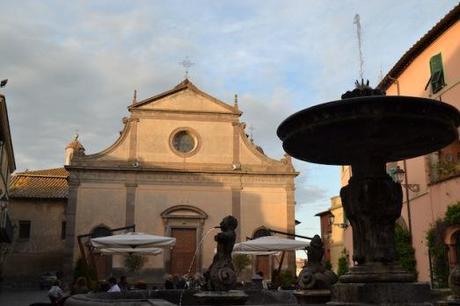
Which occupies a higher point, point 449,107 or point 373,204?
point 449,107

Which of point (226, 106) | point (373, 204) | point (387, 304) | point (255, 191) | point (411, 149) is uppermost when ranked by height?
→ point (226, 106)

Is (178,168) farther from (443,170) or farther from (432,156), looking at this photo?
(443,170)

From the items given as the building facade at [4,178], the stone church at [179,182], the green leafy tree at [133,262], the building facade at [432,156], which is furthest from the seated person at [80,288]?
the stone church at [179,182]

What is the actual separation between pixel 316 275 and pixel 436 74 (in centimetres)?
1255

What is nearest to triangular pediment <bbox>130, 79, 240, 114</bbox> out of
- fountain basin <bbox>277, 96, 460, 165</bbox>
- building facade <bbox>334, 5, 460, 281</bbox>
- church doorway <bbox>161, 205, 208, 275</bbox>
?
church doorway <bbox>161, 205, 208, 275</bbox>

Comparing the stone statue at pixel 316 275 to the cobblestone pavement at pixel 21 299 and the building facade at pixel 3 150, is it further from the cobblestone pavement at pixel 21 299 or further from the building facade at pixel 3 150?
the building facade at pixel 3 150

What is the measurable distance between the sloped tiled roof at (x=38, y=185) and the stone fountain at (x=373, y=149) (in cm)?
3392

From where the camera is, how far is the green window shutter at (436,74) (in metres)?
17.8

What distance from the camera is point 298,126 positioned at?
6566 millimetres

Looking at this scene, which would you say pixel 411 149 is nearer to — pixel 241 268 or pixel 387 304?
pixel 387 304

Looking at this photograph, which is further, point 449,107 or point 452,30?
point 452,30

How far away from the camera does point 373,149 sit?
7.00 m

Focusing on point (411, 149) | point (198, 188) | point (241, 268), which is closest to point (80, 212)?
point (198, 188)

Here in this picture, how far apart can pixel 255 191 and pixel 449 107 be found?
80.5 feet
